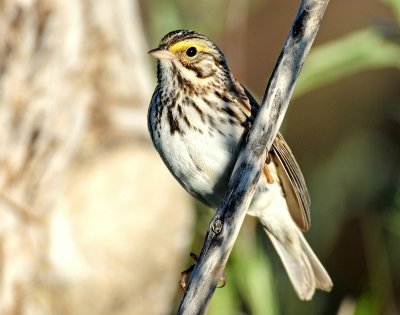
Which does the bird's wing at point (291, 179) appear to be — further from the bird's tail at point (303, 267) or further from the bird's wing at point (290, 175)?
the bird's tail at point (303, 267)

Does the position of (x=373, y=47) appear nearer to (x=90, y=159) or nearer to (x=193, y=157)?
(x=193, y=157)

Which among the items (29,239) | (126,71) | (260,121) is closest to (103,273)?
(29,239)

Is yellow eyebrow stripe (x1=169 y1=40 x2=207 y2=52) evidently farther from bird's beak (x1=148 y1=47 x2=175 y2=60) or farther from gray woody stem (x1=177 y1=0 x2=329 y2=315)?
gray woody stem (x1=177 y1=0 x2=329 y2=315)

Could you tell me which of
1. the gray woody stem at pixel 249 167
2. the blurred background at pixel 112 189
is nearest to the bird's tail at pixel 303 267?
the blurred background at pixel 112 189

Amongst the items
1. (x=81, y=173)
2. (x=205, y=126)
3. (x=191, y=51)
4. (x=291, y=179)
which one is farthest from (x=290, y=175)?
(x=81, y=173)

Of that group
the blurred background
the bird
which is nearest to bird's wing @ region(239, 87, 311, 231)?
the bird

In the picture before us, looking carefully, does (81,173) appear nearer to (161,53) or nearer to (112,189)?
(112,189)
